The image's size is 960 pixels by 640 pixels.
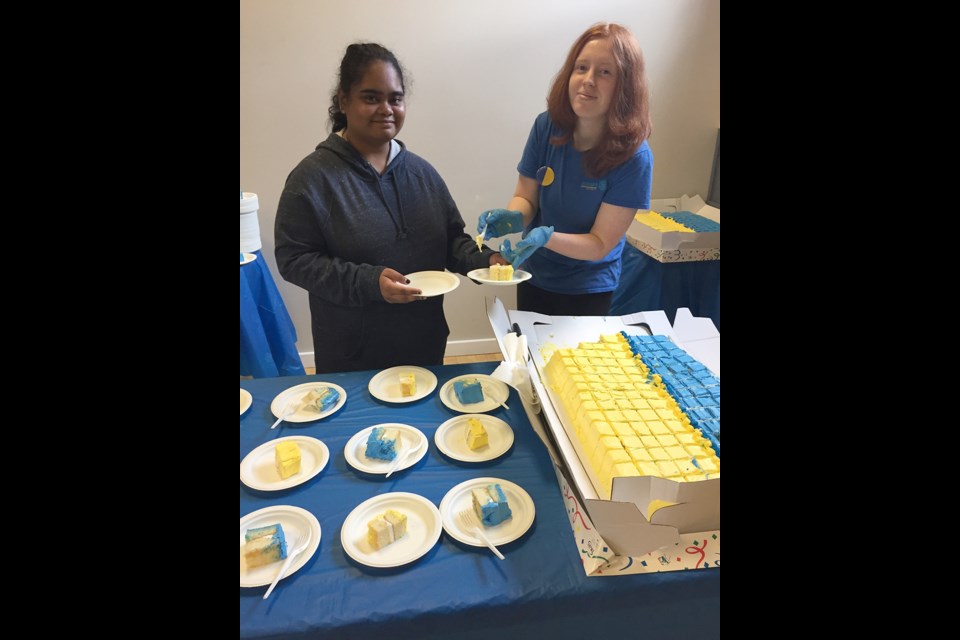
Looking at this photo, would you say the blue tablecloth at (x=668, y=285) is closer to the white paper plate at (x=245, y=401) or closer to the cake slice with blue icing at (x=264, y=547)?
the white paper plate at (x=245, y=401)

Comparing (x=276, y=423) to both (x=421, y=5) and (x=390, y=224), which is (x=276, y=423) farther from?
(x=421, y=5)

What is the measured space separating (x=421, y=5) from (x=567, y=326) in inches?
64.6

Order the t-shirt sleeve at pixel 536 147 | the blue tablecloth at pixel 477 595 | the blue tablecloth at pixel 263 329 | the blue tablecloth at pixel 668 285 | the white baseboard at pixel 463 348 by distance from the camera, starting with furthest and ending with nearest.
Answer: the white baseboard at pixel 463 348 → the blue tablecloth at pixel 668 285 → the blue tablecloth at pixel 263 329 → the t-shirt sleeve at pixel 536 147 → the blue tablecloth at pixel 477 595

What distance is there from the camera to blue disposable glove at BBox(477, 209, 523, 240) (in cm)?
181

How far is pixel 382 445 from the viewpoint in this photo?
3.71ft

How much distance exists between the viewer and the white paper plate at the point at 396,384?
1.38 meters

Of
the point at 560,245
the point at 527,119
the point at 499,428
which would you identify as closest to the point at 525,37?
the point at 527,119

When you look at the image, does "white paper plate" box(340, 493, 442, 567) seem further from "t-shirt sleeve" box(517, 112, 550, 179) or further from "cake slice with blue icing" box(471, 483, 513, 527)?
"t-shirt sleeve" box(517, 112, 550, 179)

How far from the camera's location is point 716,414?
1165 millimetres

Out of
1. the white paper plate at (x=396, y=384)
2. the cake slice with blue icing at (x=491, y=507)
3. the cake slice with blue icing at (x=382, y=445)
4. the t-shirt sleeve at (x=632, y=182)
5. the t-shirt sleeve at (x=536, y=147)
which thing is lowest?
the cake slice with blue icing at (x=491, y=507)

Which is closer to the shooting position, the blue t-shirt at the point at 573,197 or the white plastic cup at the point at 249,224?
the blue t-shirt at the point at 573,197

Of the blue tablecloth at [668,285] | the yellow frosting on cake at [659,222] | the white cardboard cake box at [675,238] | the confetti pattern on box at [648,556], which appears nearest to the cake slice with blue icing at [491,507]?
the confetti pattern on box at [648,556]

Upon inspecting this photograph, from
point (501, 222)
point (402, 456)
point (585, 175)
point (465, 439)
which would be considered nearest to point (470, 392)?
point (465, 439)

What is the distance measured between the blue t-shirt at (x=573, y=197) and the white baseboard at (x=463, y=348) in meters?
1.19
